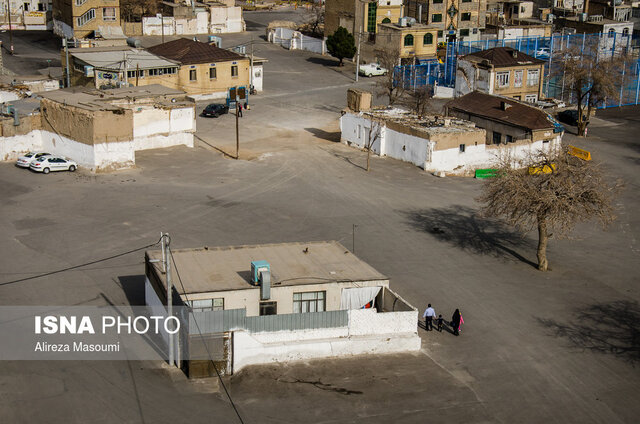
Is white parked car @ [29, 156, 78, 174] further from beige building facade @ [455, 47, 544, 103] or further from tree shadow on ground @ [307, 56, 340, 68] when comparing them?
tree shadow on ground @ [307, 56, 340, 68]

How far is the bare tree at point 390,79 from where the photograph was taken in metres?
76.9

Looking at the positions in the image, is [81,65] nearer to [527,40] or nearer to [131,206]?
[131,206]

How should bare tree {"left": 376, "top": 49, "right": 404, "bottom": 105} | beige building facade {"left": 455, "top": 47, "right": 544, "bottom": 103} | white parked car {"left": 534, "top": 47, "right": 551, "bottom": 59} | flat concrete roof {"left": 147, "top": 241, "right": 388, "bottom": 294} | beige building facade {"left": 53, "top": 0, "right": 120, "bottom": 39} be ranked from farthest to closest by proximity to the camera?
beige building facade {"left": 53, "top": 0, "right": 120, "bottom": 39} < white parked car {"left": 534, "top": 47, "right": 551, "bottom": 59} < beige building facade {"left": 455, "top": 47, "right": 544, "bottom": 103} < bare tree {"left": 376, "top": 49, "right": 404, "bottom": 105} < flat concrete roof {"left": 147, "top": 241, "right": 388, "bottom": 294}

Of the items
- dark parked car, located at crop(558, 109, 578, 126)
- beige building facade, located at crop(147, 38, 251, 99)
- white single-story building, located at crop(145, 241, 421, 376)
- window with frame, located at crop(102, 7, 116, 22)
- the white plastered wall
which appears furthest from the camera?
window with frame, located at crop(102, 7, 116, 22)

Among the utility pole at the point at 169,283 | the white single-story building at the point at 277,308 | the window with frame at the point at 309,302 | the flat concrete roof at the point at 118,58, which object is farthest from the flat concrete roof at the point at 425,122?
the utility pole at the point at 169,283

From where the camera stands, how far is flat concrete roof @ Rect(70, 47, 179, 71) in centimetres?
7350

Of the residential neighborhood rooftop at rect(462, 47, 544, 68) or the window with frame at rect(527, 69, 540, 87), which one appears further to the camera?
the window with frame at rect(527, 69, 540, 87)

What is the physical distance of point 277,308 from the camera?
3503cm

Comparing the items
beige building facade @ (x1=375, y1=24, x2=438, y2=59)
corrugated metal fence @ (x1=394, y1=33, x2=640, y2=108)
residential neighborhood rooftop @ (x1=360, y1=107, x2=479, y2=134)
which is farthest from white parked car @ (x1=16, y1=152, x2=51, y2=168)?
beige building facade @ (x1=375, y1=24, x2=438, y2=59)

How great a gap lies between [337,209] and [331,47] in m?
46.5

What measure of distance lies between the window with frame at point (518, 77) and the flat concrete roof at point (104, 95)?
104 ft

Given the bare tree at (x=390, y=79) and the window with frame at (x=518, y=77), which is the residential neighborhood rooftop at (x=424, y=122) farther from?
the window with frame at (x=518, y=77)

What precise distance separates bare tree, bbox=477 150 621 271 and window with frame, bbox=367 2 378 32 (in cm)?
5481

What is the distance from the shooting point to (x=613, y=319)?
3925 centimetres
